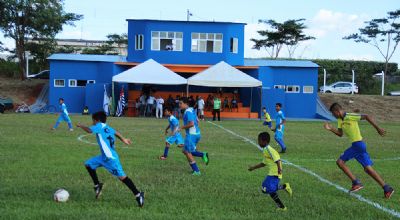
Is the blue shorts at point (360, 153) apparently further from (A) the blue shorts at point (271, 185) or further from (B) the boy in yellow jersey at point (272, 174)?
(A) the blue shorts at point (271, 185)

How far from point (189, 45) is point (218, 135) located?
70.4 feet

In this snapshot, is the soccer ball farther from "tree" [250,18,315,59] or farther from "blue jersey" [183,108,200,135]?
"tree" [250,18,315,59]

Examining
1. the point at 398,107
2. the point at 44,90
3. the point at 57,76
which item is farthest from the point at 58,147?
the point at 398,107

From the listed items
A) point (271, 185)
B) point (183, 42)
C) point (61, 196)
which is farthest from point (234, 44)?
point (61, 196)

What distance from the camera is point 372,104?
147 ft

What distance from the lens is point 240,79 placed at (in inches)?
1474

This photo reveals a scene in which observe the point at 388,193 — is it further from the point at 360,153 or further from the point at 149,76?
the point at 149,76

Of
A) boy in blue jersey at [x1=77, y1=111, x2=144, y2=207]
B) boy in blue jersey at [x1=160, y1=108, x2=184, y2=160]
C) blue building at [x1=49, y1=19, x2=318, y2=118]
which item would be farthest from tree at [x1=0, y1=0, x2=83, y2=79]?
boy in blue jersey at [x1=77, y1=111, x2=144, y2=207]

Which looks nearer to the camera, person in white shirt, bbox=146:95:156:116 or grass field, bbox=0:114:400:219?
grass field, bbox=0:114:400:219

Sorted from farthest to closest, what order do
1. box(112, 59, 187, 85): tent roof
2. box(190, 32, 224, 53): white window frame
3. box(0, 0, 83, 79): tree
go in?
box(0, 0, 83, 79): tree
box(190, 32, 224, 53): white window frame
box(112, 59, 187, 85): tent roof

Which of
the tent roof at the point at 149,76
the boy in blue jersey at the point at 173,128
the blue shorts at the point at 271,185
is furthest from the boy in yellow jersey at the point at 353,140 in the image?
the tent roof at the point at 149,76

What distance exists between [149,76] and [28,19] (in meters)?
17.4

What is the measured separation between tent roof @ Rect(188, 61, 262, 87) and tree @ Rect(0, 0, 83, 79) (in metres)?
18.2

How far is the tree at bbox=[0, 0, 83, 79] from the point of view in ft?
158
